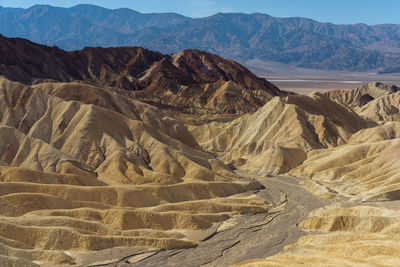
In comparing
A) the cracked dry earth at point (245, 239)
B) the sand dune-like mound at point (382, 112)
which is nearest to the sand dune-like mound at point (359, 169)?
the cracked dry earth at point (245, 239)

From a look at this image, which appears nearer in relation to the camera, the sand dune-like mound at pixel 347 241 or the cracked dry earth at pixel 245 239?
the sand dune-like mound at pixel 347 241

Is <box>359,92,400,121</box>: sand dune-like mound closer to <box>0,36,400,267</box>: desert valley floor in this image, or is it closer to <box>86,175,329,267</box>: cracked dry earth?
<box>0,36,400,267</box>: desert valley floor

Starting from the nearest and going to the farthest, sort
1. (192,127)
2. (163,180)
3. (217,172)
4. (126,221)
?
(126,221) < (163,180) < (217,172) < (192,127)

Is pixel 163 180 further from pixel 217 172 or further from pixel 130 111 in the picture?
pixel 130 111

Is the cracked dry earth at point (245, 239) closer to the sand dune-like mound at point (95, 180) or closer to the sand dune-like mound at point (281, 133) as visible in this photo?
the sand dune-like mound at point (95, 180)

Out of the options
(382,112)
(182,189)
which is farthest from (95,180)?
(382,112)

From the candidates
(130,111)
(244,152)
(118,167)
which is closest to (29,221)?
(118,167)
